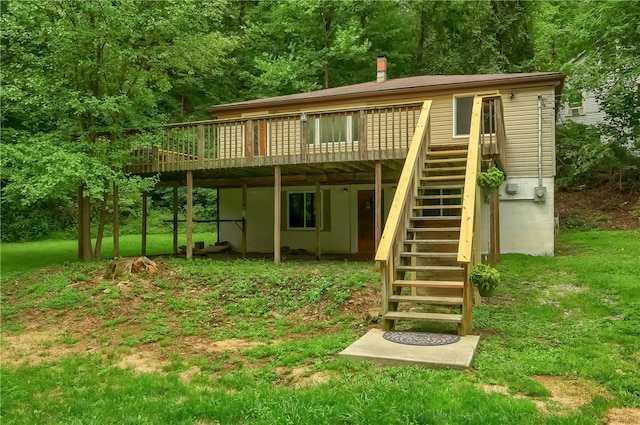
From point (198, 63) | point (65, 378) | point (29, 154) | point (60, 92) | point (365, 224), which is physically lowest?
point (65, 378)

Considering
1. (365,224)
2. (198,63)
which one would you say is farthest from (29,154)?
(365,224)

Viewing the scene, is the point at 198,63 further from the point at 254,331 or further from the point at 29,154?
the point at 254,331

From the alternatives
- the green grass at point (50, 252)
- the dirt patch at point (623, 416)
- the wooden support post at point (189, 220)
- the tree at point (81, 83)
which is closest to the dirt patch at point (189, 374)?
the dirt patch at point (623, 416)

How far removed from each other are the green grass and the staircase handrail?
9861mm

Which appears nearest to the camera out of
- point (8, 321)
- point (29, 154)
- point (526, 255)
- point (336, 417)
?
point (336, 417)

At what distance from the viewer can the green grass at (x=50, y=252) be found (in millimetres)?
13688

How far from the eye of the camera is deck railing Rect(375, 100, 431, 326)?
6.01 m

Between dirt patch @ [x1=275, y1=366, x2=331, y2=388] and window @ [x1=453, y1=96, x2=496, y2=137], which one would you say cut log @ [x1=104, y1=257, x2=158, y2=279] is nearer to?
dirt patch @ [x1=275, y1=366, x2=331, y2=388]

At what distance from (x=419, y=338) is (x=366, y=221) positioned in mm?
9852

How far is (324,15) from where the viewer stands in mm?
24859

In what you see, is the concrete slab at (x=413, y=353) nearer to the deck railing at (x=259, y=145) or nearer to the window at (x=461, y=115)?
the deck railing at (x=259, y=145)

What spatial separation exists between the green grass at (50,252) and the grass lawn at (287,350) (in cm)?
299

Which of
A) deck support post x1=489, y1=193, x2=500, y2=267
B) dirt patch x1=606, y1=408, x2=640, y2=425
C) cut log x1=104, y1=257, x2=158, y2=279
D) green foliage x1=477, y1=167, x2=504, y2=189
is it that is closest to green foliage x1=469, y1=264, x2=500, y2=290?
green foliage x1=477, y1=167, x2=504, y2=189

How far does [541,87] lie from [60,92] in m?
11.8
